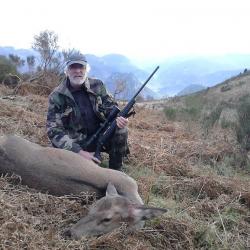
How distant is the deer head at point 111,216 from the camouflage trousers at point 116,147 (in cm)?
184

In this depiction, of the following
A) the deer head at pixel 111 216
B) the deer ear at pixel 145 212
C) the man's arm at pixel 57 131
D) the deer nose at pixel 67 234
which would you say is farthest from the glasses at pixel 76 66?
the deer nose at pixel 67 234

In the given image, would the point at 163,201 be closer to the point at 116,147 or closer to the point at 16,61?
the point at 116,147

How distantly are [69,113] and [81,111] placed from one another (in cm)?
17

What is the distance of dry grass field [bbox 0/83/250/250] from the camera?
399 cm

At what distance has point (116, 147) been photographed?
6203mm

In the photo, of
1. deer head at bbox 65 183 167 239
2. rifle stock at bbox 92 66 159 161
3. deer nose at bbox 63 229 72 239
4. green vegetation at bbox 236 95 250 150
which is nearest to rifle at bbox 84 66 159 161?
rifle stock at bbox 92 66 159 161

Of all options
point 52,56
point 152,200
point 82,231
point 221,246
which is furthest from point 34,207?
point 52,56

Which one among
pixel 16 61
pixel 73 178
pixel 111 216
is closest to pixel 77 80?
pixel 73 178

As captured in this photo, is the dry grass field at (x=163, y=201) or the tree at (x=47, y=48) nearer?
the dry grass field at (x=163, y=201)

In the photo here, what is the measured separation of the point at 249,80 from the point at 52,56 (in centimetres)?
1908

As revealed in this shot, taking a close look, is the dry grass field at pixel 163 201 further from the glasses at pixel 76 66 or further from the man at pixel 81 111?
the glasses at pixel 76 66

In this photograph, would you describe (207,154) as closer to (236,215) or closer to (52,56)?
(236,215)

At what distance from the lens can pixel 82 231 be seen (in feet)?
13.1

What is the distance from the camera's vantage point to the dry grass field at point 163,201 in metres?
3.99
